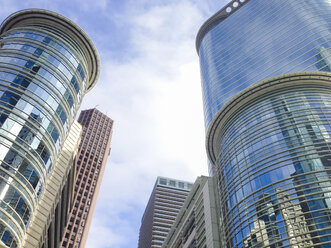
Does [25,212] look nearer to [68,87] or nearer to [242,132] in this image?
[68,87]

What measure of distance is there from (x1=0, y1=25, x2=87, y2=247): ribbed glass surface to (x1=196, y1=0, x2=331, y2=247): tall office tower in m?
29.2

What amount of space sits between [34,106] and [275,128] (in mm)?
38513

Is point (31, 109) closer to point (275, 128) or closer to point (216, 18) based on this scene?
point (275, 128)

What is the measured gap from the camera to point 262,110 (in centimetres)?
6431

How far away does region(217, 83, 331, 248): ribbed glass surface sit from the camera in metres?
43.9

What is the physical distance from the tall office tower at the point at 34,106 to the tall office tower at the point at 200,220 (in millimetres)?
26749

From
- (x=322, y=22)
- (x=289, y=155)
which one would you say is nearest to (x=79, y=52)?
(x=289, y=155)

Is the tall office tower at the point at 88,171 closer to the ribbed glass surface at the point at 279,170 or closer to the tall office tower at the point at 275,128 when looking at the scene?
the tall office tower at the point at 275,128

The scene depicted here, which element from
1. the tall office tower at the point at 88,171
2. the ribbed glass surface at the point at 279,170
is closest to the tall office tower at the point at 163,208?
the tall office tower at the point at 88,171

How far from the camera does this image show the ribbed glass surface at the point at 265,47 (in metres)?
74.8

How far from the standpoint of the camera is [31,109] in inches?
1631

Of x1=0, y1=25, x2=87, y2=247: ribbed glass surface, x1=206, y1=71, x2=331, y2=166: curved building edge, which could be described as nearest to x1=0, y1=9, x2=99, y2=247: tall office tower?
x1=0, y1=25, x2=87, y2=247: ribbed glass surface

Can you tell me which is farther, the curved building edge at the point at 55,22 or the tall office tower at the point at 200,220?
the curved building edge at the point at 55,22

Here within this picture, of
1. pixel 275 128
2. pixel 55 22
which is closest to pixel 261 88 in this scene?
pixel 275 128
